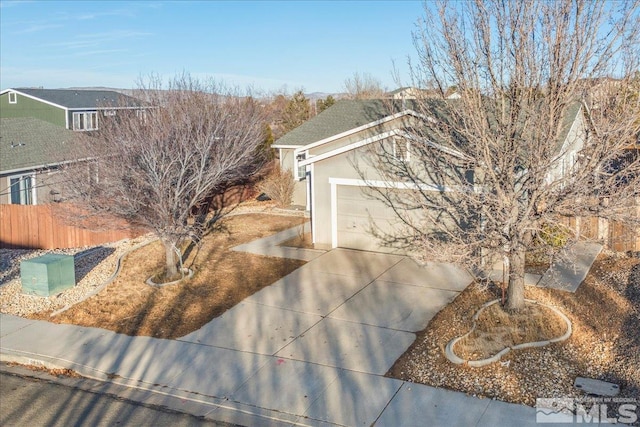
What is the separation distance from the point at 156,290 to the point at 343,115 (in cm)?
1178

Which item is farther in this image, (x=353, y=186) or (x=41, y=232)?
(x=41, y=232)

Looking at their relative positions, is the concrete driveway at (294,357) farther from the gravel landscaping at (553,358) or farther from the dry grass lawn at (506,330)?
the dry grass lawn at (506,330)

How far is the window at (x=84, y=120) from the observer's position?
40.9 meters

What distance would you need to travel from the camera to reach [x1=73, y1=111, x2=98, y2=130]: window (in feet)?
134

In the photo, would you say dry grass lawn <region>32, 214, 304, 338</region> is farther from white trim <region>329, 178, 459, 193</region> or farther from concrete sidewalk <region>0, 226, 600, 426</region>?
white trim <region>329, 178, 459, 193</region>

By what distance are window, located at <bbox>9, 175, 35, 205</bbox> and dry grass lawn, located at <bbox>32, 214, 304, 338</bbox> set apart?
8834 millimetres

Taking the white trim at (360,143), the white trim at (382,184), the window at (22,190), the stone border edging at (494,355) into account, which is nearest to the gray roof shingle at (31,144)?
the window at (22,190)

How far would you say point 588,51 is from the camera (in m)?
8.49

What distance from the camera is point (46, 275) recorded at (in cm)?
1300

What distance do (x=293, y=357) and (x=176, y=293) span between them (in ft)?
14.6

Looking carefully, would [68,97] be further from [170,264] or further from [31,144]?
[170,264]

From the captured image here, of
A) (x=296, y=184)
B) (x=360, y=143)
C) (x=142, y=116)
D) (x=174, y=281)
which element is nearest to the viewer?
(x=174, y=281)

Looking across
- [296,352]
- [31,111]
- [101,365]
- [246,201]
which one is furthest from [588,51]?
[31,111]

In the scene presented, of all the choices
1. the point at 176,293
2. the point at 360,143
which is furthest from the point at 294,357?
the point at 360,143
